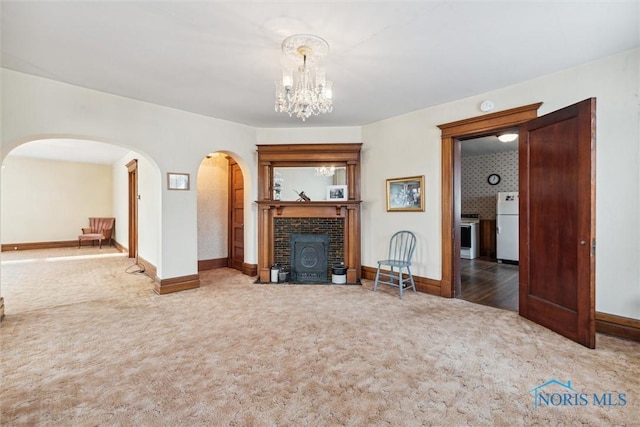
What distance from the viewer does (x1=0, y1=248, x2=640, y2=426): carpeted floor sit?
172cm

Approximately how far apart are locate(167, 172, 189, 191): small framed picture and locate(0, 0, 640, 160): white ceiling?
1095 millimetres

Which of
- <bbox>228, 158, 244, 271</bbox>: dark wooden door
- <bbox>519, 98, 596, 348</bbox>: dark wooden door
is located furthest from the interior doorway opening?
<bbox>228, 158, 244, 271</bbox>: dark wooden door

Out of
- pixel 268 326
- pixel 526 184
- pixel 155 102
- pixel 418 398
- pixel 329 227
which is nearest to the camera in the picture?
pixel 418 398

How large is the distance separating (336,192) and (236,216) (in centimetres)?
230

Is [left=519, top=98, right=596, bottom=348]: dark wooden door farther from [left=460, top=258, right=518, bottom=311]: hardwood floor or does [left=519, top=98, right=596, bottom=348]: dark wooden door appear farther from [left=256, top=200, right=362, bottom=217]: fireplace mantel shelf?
[left=256, top=200, right=362, bottom=217]: fireplace mantel shelf

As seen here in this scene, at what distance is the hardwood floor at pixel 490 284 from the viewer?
12.6ft

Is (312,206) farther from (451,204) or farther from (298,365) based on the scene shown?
(298,365)

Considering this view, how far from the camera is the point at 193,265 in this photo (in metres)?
4.39

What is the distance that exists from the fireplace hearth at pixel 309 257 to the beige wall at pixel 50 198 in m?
8.09

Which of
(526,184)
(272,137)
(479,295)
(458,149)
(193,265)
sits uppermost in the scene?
(272,137)

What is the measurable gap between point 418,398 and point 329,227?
3304 millimetres

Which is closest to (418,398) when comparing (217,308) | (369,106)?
(217,308)

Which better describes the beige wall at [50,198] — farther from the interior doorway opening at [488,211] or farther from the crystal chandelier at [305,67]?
the interior doorway opening at [488,211]

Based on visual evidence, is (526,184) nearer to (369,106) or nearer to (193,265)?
(369,106)
